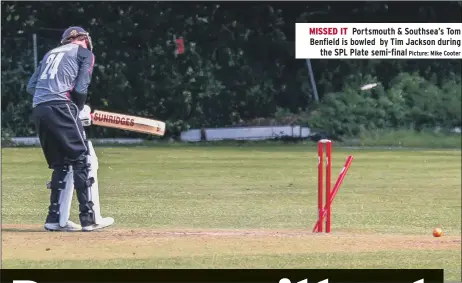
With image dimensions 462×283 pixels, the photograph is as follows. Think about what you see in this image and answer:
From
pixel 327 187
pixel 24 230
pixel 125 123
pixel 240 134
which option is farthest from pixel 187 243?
pixel 240 134

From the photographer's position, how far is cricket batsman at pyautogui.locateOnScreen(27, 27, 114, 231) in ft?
37.1

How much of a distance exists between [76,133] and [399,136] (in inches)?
821

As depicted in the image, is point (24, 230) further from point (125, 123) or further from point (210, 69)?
point (210, 69)

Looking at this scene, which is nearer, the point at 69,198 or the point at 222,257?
the point at 222,257

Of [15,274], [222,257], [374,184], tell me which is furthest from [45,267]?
[374,184]

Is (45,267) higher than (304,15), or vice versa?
(304,15)

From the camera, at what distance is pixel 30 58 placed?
107 feet

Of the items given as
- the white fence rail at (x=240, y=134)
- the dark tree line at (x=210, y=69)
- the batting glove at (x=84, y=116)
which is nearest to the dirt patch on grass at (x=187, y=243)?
the batting glove at (x=84, y=116)

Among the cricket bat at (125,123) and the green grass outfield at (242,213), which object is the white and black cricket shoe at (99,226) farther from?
the cricket bat at (125,123)

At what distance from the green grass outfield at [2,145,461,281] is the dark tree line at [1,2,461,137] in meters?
4.58

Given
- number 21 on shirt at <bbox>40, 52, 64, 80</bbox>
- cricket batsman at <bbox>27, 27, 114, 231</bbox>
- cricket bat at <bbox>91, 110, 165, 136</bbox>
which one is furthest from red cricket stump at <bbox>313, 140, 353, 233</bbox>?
number 21 on shirt at <bbox>40, 52, 64, 80</bbox>

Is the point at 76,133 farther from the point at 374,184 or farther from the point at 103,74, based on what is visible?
the point at 103,74

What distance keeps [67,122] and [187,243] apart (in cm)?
148

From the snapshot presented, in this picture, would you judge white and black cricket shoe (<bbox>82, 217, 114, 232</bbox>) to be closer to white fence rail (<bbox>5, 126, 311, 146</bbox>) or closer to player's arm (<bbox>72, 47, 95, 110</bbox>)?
player's arm (<bbox>72, 47, 95, 110</bbox>)
